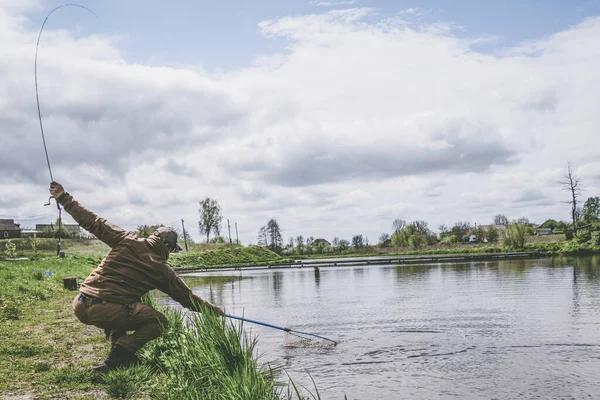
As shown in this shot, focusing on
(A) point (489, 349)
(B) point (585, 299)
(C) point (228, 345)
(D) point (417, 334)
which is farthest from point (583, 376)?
(B) point (585, 299)

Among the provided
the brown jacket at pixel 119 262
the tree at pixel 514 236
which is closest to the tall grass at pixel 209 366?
the brown jacket at pixel 119 262

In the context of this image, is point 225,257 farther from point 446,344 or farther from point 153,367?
point 153,367

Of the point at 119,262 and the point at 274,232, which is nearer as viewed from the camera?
the point at 119,262

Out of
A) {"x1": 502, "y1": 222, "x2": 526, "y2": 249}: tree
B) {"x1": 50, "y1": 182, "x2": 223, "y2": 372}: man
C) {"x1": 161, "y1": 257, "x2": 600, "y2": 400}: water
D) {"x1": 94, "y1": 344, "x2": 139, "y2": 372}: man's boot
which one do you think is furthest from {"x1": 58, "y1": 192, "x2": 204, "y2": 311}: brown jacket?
{"x1": 502, "y1": 222, "x2": 526, "y2": 249}: tree

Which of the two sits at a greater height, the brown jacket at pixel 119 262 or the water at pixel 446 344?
the brown jacket at pixel 119 262

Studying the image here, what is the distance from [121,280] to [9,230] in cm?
11787

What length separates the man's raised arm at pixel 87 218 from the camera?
6.94m

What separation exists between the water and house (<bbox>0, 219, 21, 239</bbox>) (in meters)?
99.5

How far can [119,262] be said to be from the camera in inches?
274

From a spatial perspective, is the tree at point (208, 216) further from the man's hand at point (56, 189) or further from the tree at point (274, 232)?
the man's hand at point (56, 189)

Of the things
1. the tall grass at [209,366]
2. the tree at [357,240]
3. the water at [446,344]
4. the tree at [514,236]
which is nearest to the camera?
the tall grass at [209,366]

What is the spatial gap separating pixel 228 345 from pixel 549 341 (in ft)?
32.6

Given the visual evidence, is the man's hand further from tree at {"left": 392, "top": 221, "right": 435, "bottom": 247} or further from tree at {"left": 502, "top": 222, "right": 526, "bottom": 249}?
tree at {"left": 392, "top": 221, "right": 435, "bottom": 247}

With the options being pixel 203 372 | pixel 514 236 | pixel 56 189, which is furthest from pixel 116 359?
pixel 514 236
